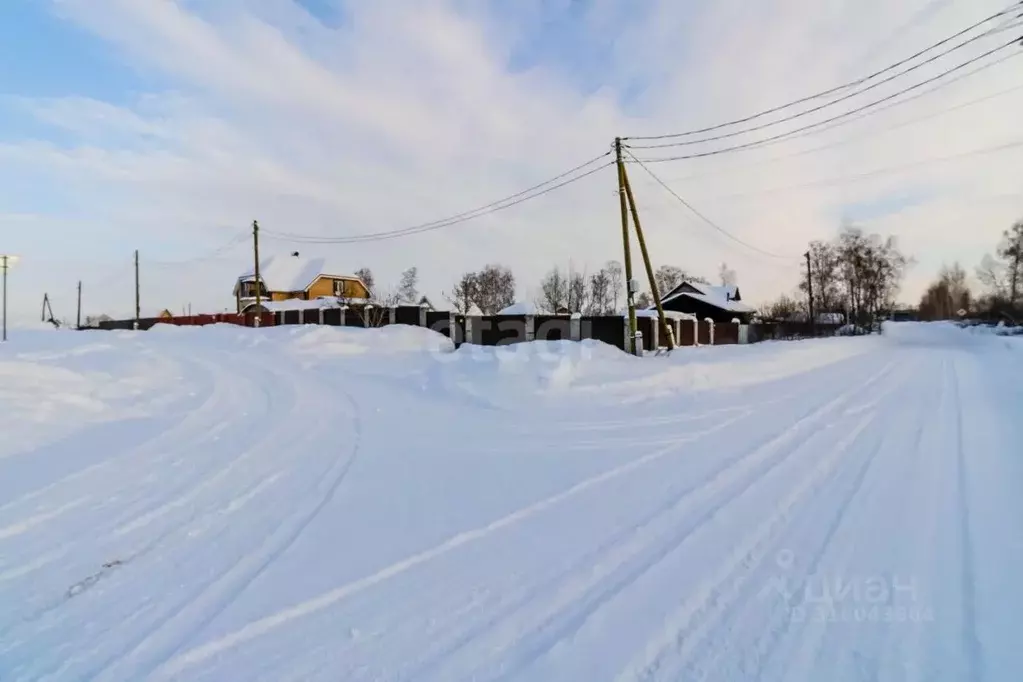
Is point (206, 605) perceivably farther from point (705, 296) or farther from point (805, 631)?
point (705, 296)

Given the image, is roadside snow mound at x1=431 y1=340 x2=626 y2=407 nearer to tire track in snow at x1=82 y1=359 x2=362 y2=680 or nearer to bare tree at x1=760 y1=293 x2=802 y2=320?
tire track in snow at x1=82 y1=359 x2=362 y2=680

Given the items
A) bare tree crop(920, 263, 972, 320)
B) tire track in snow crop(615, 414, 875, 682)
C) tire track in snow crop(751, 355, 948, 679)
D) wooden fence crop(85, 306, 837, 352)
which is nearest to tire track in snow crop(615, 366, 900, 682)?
tire track in snow crop(615, 414, 875, 682)

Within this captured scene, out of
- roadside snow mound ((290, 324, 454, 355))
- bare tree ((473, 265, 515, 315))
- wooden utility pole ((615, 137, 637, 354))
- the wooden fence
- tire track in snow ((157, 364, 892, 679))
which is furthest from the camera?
bare tree ((473, 265, 515, 315))

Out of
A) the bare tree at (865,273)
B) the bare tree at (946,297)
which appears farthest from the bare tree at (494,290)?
the bare tree at (946,297)

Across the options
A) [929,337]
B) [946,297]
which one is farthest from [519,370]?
[946,297]

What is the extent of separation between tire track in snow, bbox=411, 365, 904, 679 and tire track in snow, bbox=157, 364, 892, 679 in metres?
0.84

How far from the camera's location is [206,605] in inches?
125

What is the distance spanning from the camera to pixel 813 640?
2.80 meters

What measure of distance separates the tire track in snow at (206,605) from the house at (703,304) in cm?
4660

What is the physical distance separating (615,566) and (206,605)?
251 centimetres

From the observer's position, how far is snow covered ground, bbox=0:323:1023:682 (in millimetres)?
2729

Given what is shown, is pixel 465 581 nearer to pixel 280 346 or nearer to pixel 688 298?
pixel 280 346

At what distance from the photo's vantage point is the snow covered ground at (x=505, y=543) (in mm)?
2729

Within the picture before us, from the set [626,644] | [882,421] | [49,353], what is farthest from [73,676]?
[49,353]
